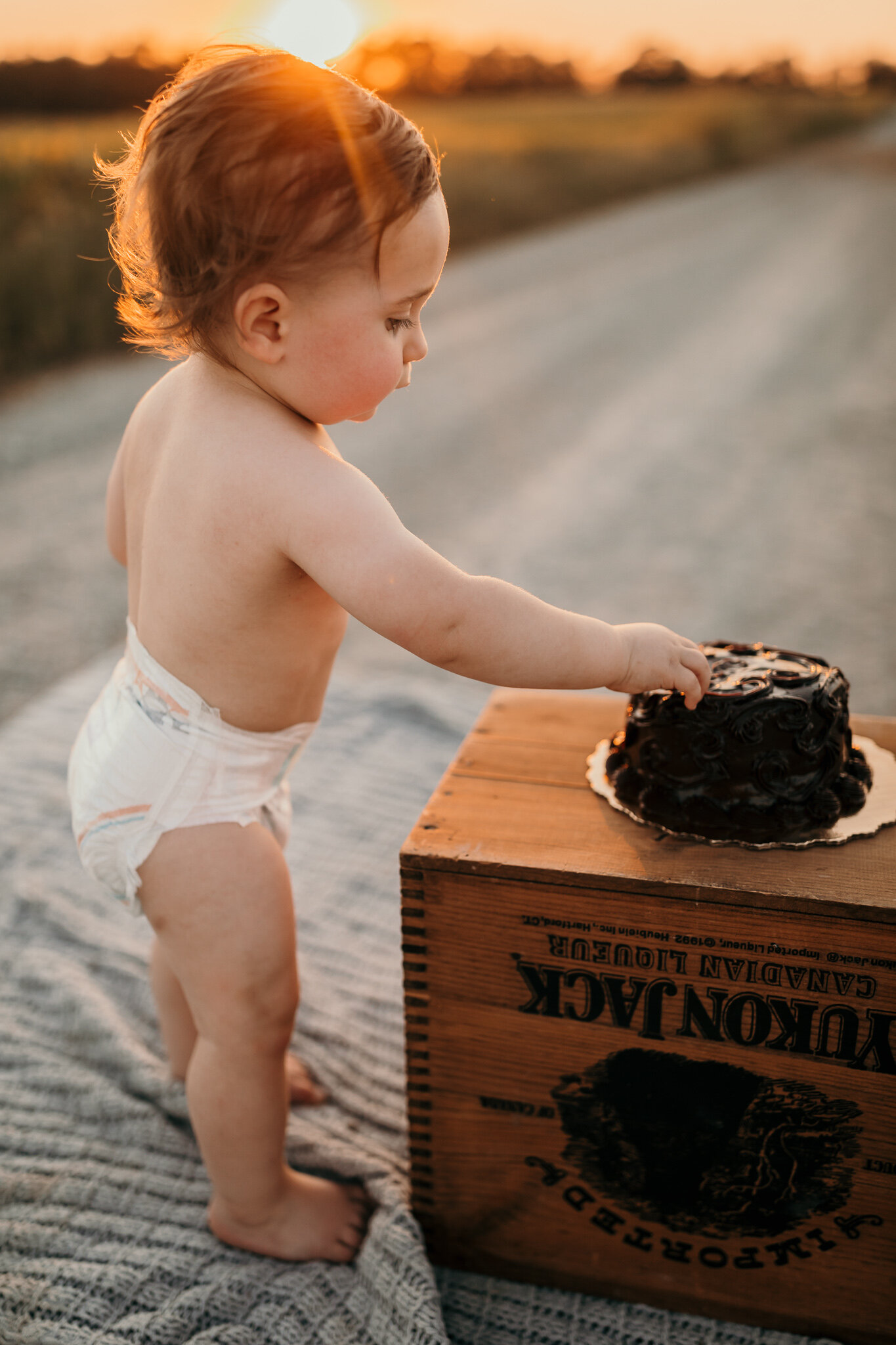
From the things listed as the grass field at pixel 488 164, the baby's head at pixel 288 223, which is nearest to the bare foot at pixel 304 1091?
the baby's head at pixel 288 223

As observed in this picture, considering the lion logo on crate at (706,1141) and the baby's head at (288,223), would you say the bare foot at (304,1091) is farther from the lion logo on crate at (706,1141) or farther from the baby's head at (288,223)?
the baby's head at (288,223)

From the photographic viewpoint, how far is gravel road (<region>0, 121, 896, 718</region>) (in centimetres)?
314

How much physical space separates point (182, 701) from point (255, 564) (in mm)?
201

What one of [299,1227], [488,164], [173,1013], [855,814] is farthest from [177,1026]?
[488,164]

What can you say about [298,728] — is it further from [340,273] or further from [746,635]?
[746,635]

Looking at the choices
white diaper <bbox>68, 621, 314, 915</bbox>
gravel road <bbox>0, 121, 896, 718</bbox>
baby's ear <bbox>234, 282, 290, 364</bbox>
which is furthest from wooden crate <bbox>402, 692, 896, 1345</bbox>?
gravel road <bbox>0, 121, 896, 718</bbox>

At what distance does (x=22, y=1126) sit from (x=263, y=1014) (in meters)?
0.53

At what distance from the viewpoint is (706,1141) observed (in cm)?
115

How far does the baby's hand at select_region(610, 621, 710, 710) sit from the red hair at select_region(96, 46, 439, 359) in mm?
454

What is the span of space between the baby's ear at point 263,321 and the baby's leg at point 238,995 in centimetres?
51

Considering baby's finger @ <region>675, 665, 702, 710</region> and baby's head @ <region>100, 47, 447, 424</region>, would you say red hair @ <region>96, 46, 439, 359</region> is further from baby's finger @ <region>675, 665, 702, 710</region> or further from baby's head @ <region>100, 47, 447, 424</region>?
baby's finger @ <region>675, 665, 702, 710</region>

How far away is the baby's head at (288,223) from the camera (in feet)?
3.08

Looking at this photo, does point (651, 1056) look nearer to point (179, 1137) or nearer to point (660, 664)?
point (660, 664)

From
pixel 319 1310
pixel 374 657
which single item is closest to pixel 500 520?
pixel 374 657
